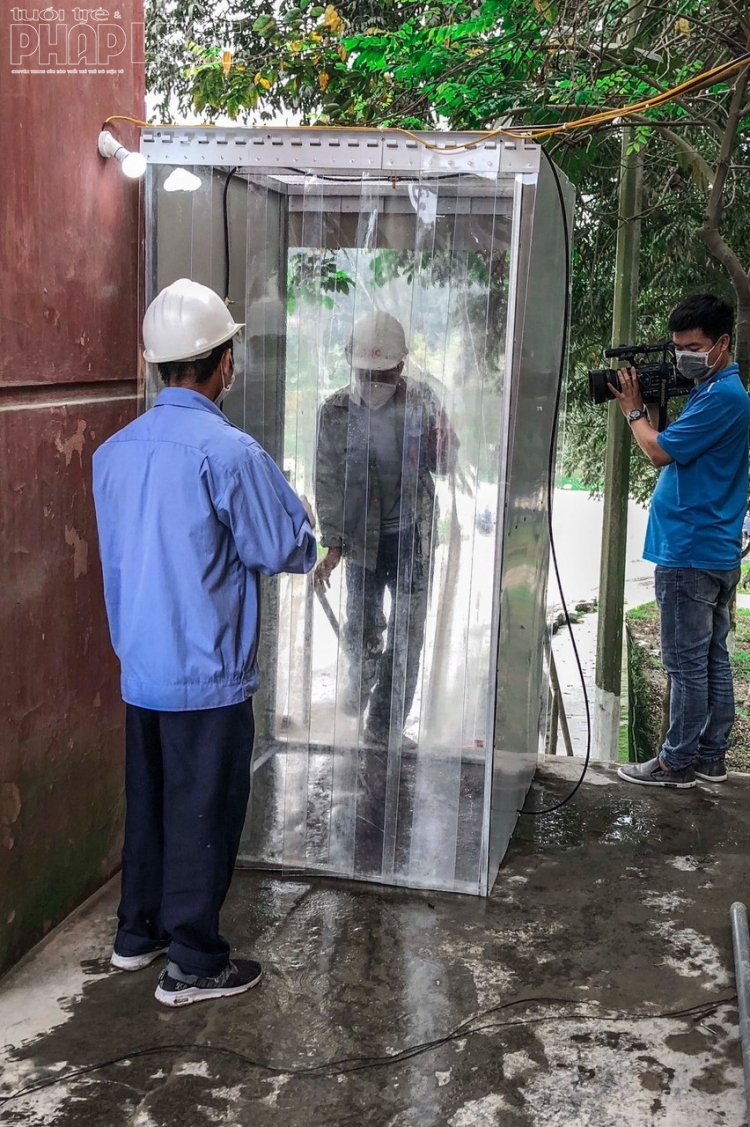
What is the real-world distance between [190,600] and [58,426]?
0.70 meters

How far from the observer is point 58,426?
2.78 meters

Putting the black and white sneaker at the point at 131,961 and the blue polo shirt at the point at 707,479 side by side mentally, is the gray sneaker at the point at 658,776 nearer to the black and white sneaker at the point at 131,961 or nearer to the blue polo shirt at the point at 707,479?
the blue polo shirt at the point at 707,479

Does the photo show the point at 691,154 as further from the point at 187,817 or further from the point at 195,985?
the point at 195,985

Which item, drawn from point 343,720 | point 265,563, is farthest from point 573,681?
point 265,563

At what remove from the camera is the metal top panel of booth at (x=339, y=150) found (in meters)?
2.83

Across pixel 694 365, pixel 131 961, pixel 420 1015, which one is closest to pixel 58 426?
pixel 131 961

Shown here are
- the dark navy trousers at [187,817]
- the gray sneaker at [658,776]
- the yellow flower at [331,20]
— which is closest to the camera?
the dark navy trousers at [187,817]

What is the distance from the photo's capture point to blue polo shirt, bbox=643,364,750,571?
379 centimetres

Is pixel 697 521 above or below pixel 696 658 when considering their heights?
above

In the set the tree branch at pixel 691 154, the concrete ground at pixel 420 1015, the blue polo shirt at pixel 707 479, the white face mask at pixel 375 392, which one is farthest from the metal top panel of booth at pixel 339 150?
the tree branch at pixel 691 154

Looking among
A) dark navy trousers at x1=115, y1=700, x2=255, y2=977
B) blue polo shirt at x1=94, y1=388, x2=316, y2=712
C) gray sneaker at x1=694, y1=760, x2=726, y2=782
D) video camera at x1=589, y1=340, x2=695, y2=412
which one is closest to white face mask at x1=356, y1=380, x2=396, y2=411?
blue polo shirt at x1=94, y1=388, x2=316, y2=712

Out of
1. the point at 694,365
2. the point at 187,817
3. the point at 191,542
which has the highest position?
the point at 694,365

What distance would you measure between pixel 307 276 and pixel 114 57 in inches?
30.9

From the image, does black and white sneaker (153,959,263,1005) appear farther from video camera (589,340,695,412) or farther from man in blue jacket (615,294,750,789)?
video camera (589,340,695,412)
